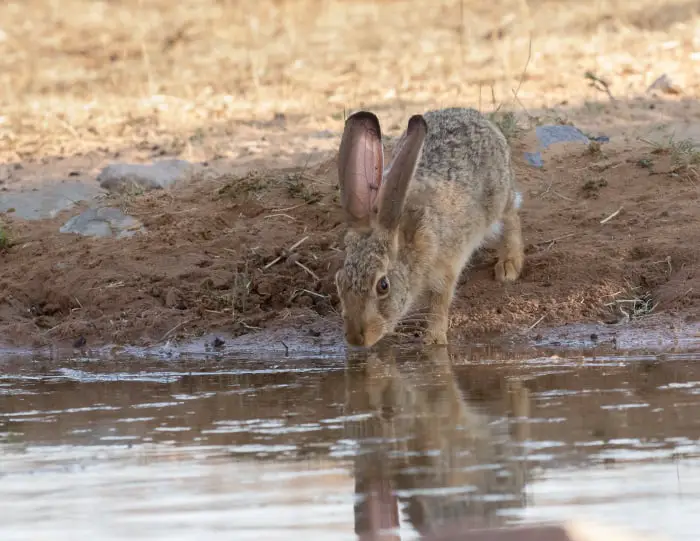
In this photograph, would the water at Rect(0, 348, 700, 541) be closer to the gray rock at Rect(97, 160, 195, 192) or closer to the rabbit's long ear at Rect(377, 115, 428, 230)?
the rabbit's long ear at Rect(377, 115, 428, 230)

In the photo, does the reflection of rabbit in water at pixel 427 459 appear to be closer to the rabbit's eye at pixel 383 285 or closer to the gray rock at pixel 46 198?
the rabbit's eye at pixel 383 285

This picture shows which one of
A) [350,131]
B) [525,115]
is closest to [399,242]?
[350,131]

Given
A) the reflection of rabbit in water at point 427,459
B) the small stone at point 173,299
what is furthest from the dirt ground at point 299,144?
the reflection of rabbit in water at point 427,459

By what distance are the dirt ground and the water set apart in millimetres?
1008

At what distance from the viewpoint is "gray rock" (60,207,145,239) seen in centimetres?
859

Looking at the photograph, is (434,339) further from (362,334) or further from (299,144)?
(299,144)

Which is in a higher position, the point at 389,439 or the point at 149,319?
the point at 149,319

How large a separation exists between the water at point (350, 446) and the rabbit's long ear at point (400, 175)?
0.75 metres

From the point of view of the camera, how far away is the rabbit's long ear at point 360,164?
21.3 feet

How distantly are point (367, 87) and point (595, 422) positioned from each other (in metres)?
7.78

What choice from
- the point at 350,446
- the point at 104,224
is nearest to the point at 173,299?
the point at 104,224

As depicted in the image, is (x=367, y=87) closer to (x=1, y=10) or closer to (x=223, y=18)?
(x=223, y=18)

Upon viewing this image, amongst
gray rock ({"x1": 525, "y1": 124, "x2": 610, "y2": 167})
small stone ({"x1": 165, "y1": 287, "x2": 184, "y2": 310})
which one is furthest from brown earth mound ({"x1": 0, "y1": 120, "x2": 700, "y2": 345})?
gray rock ({"x1": 525, "y1": 124, "x2": 610, "y2": 167})

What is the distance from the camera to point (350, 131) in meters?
6.49
